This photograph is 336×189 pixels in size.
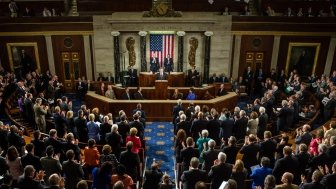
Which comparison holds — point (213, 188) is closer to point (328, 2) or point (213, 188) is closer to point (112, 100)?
point (112, 100)

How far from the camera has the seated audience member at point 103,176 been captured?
5.61m

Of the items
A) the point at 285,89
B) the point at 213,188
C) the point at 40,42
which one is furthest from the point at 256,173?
the point at 40,42

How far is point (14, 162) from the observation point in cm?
621

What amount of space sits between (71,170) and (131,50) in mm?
11264

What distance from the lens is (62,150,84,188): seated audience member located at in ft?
19.3

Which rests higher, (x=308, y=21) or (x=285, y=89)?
(x=308, y=21)

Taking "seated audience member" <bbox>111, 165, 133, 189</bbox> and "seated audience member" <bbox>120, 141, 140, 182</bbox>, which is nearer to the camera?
"seated audience member" <bbox>111, 165, 133, 189</bbox>

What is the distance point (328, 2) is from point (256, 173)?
1420 centimetres

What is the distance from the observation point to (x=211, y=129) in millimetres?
8625

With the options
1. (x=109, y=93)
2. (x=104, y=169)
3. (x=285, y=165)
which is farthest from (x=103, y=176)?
(x=109, y=93)

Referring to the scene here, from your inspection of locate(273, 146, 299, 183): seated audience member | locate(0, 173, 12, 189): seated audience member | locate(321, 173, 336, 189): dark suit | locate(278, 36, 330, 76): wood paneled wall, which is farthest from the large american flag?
locate(0, 173, 12, 189): seated audience member

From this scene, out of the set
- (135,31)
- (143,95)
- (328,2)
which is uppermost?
(328,2)

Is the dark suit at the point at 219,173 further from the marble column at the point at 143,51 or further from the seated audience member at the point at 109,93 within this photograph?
the marble column at the point at 143,51

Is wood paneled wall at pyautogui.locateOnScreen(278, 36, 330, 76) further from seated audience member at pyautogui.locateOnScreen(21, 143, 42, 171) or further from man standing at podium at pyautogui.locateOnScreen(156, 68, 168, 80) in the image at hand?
seated audience member at pyautogui.locateOnScreen(21, 143, 42, 171)
